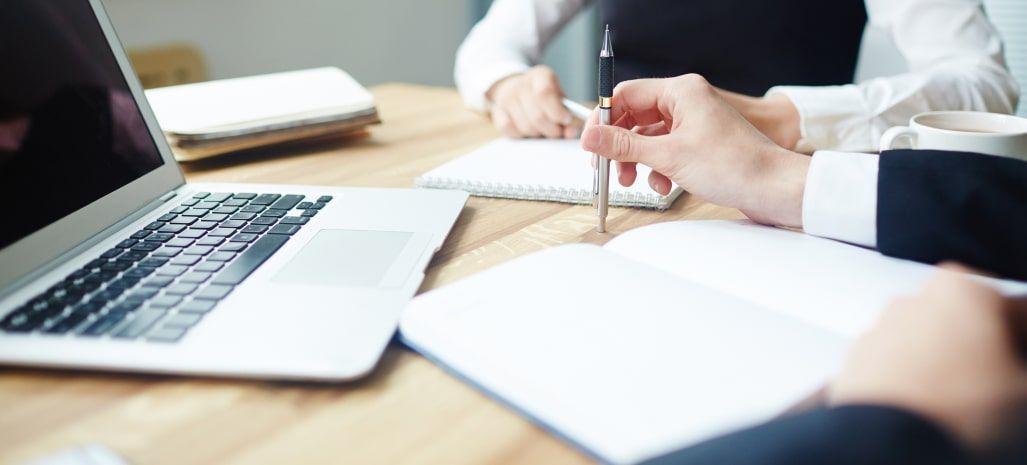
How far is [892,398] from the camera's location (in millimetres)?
303

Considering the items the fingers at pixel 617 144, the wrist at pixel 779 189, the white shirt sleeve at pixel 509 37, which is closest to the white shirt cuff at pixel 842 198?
the wrist at pixel 779 189

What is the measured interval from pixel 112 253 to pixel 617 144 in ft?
1.31

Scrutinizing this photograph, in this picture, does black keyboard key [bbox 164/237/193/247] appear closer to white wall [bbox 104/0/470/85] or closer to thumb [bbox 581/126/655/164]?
thumb [bbox 581/126/655/164]

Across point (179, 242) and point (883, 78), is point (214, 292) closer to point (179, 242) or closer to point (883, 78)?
point (179, 242)

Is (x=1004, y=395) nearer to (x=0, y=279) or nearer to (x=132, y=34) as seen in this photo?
(x=0, y=279)

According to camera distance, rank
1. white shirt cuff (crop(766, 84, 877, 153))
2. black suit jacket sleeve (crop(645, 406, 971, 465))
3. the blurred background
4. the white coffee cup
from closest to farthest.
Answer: black suit jacket sleeve (crop(645, 406, 971, 465))
the white coffee cup
white shirt cuff (crop(766, 84, 877, 153))
the blurred background

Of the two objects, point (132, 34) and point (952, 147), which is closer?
point (952, 147)

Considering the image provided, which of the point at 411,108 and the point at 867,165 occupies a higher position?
the point at 867,165

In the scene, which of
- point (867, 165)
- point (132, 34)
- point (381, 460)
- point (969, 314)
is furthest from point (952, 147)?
point (132, 34)

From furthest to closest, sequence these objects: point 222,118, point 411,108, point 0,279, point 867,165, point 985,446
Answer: point 411,108, point 222,118, point 867,165, point 0,279, point 985,446

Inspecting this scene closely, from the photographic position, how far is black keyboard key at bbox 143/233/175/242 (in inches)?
21.2

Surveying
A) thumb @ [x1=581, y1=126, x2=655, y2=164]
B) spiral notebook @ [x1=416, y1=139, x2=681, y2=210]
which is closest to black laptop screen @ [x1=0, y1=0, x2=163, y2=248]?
spiral notebook @ [x1=416, y1=139, x2=681, y2=210]

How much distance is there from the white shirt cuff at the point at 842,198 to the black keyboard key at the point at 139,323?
47cm

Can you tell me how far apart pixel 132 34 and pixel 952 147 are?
66.8 inches
